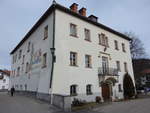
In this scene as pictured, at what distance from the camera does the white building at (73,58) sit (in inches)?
556

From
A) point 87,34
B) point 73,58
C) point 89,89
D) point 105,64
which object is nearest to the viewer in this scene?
point 73,58

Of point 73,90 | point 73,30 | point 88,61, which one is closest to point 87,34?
point 73,30

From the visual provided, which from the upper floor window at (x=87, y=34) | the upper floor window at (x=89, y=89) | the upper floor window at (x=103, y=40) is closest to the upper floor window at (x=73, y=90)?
the upper floor window at (x=89, y=89)

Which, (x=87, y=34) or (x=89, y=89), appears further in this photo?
(x=87, y=34)

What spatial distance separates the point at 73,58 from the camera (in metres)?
15.6

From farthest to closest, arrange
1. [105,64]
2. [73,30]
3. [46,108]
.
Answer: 1. [105,64]
2. [73,30]
3. [46,108]

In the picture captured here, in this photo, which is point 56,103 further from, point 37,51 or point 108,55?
point 108,55

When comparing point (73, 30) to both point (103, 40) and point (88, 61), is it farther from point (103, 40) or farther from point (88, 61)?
point (103, 40)

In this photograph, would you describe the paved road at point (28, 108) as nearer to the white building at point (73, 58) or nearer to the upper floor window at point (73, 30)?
the white building at point (73, 58)

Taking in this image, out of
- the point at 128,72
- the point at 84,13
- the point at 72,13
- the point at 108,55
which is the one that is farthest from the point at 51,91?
the point at 128,72

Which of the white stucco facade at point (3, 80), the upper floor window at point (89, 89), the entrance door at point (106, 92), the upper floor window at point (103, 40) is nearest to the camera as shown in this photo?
the upper floor window at point (89, 89)

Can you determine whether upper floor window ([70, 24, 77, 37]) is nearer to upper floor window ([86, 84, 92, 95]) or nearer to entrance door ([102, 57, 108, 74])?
entrance door ([102, 57, 108, 74])

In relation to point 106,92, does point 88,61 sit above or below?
above

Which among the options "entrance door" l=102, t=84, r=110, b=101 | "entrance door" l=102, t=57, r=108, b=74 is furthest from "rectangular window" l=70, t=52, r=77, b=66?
"entrance door" l=102, t=84, r=110, b=101
